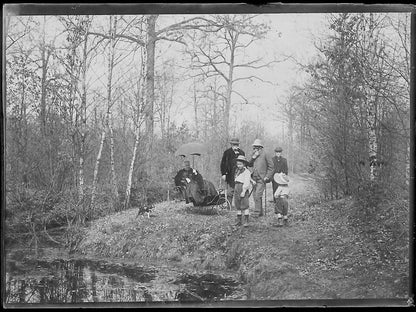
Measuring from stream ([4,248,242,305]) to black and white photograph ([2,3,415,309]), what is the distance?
2 cm

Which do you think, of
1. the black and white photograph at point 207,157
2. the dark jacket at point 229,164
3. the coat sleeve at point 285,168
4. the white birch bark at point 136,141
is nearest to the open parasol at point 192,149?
the black and white photograph at point 207,157

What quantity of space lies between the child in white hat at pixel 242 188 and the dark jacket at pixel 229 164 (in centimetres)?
5

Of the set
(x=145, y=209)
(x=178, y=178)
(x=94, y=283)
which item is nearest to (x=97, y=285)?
(x=94, y=283)

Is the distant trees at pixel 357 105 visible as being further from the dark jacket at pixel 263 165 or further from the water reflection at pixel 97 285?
the water reflection at pixel 97 285

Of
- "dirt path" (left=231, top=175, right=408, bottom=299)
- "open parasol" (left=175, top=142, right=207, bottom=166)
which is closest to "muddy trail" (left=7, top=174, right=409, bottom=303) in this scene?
"dirt path" (left=231, top=175, right=408, bottom=299)

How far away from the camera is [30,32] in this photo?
241 inches

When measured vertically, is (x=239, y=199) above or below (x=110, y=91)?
below

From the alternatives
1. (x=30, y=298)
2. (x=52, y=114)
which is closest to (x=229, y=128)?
(x=52, y=114)

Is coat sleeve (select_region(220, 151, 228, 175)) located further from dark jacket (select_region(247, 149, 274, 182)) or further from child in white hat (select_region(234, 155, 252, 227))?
dark jacket (select_region(247, 149, 274, 182))

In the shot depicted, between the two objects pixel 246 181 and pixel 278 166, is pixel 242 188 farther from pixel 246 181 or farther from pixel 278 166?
pixel 278 166

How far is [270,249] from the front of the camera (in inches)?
242

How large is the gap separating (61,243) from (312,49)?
3.87m

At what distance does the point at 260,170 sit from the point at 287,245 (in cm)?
96

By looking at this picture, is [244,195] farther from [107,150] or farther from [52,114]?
[52,114]
